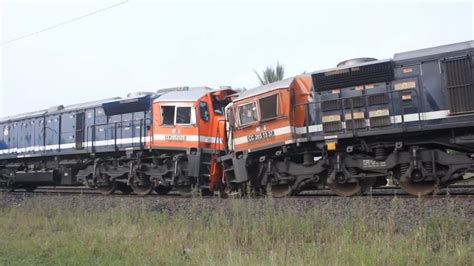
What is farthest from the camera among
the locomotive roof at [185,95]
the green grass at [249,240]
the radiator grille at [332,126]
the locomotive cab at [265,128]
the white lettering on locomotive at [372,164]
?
the locomotive roof at [185,95]

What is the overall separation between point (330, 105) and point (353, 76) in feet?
3.10

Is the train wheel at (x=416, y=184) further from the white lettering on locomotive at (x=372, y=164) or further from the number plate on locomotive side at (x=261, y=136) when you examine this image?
the number plate on locomotive side at (x=261, y=136)

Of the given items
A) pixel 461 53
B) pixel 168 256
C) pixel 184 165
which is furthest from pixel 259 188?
pixel 168 256

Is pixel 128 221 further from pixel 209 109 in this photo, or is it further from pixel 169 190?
pixel 169 190

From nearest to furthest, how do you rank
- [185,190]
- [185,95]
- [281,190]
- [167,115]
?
[281,190] < [185,190] < [167,115] < [185,95]

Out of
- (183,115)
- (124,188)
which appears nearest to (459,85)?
(183,115)

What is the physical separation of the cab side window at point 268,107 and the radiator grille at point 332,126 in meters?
1.43

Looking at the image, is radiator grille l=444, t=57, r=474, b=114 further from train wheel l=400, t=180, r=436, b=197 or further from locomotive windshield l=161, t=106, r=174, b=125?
locomotive windshield l=161, t=106, r=174, b=125

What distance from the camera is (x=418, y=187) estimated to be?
10406 millimetres

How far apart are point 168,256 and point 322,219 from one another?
2762 mm

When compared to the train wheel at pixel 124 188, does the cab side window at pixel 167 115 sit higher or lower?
higher

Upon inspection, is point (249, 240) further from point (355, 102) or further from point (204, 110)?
point (204, 110)

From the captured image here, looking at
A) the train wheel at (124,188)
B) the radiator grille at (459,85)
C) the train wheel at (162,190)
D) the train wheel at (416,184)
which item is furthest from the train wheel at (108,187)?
the radiator grille at (459,85)

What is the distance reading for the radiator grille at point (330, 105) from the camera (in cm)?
1139
